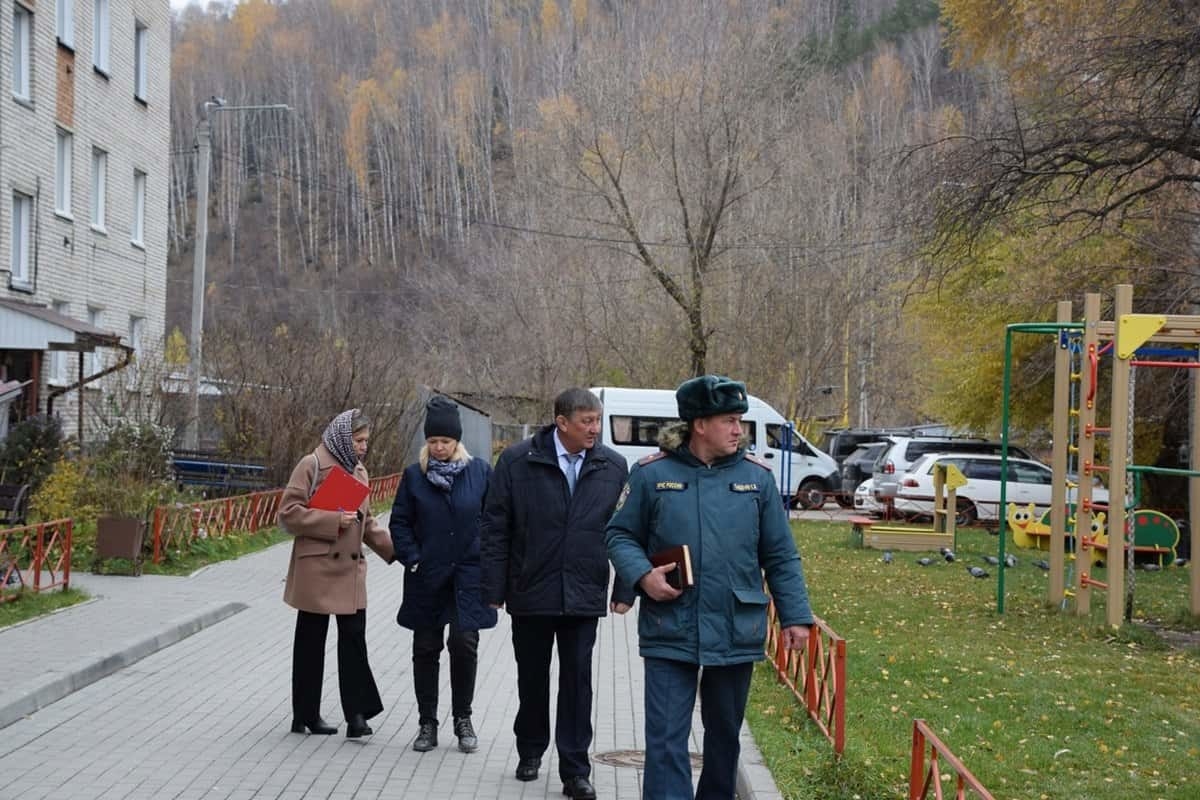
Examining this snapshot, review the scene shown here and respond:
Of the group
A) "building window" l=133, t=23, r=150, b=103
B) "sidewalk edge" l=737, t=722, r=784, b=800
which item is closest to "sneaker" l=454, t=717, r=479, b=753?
"sidewalk edge" l=737, t=722, r=784, b=800

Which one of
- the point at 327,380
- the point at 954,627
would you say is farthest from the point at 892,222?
the point at 327,380

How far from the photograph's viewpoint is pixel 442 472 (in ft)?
26.6

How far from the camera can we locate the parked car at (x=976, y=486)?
30391 mm

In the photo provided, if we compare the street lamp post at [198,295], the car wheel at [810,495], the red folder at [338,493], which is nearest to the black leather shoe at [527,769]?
the red folder at [338,493]

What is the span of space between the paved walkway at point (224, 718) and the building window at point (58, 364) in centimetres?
1429

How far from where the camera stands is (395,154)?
343ft

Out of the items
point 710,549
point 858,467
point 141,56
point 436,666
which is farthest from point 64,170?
point 710,549

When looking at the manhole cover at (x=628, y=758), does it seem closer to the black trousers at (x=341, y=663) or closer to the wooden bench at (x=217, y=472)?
the black trousers at (x=341, y=663)

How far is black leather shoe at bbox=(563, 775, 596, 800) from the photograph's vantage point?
7.02m

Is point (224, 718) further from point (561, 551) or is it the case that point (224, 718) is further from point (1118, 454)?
point (1118, 454)

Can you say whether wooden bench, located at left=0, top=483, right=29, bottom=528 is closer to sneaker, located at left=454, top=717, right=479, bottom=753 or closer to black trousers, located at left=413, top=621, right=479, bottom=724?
black trousers, located at left=413, top=621, right=479, bottom=724

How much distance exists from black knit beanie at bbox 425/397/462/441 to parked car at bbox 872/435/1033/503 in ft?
76.7

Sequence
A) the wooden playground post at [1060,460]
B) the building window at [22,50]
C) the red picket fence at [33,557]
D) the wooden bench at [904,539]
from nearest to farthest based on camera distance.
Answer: the red picket fence at [33,557]
the wooden playground post at [1060,460]
the wooden bench at [904,539]
the building window at [22,50]

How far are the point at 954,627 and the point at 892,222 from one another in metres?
4.76
